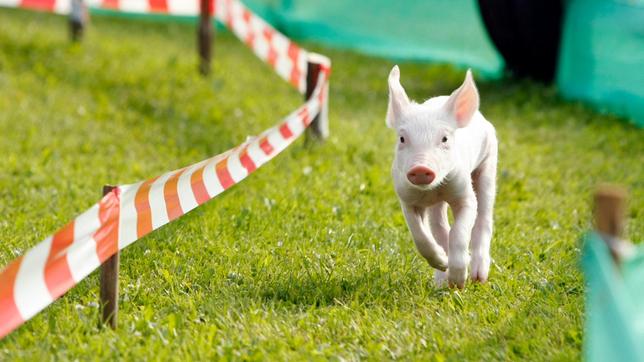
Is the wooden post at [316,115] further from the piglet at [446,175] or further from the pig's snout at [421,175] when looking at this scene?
the pig's snout at [421,175]

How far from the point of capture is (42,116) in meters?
9.25

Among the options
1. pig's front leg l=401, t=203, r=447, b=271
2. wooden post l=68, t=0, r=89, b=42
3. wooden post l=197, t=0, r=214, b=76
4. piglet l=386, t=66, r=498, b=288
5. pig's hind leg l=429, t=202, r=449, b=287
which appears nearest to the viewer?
piglet l=386, t=66, r=498, b=288

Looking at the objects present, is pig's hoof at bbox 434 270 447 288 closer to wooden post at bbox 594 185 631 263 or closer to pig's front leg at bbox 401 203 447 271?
pig's front leg at bbox 401 203 447 271

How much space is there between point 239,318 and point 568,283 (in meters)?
1.70

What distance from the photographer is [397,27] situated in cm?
1322

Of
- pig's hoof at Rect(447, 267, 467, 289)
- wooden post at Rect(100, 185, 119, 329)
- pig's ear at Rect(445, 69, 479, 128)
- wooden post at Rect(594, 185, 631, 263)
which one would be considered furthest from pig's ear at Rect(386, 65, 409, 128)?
wooden post at Rect(594, 185, 631, 263)

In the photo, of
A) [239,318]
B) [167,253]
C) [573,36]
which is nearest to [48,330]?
[239,318]

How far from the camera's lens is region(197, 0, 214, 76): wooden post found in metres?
11.2

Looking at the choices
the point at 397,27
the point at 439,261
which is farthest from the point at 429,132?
the point at 397,27

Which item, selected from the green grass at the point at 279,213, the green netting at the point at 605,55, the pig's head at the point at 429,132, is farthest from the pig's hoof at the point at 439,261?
the green netting at the point at 605,55

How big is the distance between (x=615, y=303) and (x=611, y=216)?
26 centimetres

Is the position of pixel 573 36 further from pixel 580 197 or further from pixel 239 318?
pixel 239 318

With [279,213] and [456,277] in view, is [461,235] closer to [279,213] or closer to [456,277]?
[456,277]

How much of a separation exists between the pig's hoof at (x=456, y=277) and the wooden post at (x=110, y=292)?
5.10 feet
